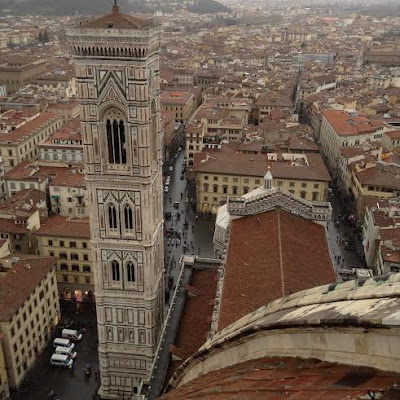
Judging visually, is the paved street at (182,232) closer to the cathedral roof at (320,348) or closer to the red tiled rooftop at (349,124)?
the red tiled rooftop at (349,124)

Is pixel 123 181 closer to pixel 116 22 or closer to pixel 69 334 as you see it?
pixel 116 22

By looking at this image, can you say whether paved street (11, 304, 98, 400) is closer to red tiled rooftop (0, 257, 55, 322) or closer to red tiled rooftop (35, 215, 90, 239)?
red tiled rooftop (0, 257, 55, 322)

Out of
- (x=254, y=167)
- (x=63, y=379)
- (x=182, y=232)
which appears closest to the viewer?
(x=63, y=379)

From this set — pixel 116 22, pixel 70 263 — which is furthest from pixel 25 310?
pixel 116 22

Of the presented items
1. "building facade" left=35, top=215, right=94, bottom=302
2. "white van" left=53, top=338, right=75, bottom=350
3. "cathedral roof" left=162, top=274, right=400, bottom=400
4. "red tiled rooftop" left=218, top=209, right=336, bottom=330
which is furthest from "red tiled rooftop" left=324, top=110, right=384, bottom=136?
"cathedral roof" left=162, top=274, right=400, bottom=400

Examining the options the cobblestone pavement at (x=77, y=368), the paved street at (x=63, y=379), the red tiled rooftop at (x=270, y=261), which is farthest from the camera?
the cobblestone pavement at (x=77, y=368)

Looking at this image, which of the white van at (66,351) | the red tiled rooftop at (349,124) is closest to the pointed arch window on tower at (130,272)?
the white van at (66,351)
